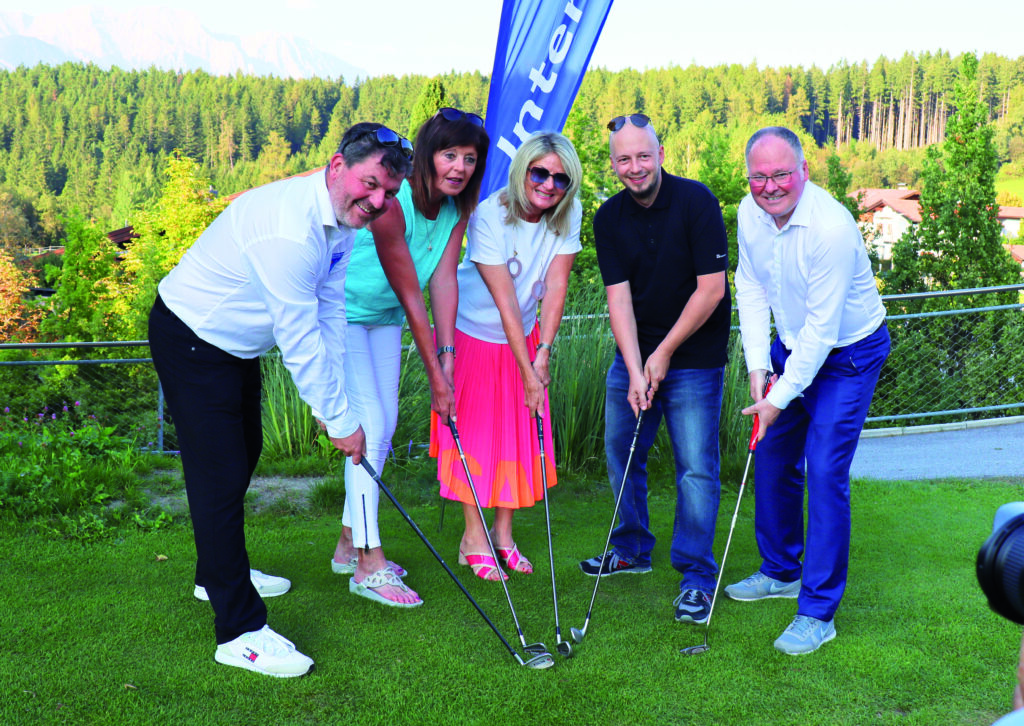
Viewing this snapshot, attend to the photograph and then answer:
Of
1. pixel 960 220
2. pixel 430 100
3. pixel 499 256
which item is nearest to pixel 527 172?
pixel 499 256

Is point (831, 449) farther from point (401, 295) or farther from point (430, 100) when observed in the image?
point (430, 100)

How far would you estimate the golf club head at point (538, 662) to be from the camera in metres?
2.71

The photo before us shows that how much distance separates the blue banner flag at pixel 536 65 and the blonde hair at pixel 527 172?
6.40ft

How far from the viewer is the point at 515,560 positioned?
3533 mm

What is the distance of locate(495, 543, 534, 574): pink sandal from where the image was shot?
11.5 ft

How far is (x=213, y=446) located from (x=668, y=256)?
1576 mm

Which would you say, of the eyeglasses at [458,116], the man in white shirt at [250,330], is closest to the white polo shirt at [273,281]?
the man in white shirt at [250,330]

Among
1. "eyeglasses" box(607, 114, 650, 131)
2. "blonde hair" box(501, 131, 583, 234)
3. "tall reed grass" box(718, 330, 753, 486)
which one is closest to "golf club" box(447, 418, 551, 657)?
"blonde hair" box(501, 131, 583, 234)

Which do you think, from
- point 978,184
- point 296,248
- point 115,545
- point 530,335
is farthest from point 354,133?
point 978,184

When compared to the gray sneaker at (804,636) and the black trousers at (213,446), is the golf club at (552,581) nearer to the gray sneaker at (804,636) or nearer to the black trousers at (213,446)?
the gray sneaker at (804,636)

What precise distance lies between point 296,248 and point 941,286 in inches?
557

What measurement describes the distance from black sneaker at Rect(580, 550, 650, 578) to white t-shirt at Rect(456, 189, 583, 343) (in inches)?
36.1

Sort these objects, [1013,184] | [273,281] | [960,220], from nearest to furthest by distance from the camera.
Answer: [273,281] < [960,220] < [1013,184]

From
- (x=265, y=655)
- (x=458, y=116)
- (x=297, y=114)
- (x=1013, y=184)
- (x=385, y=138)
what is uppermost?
(x=297, y=114)
